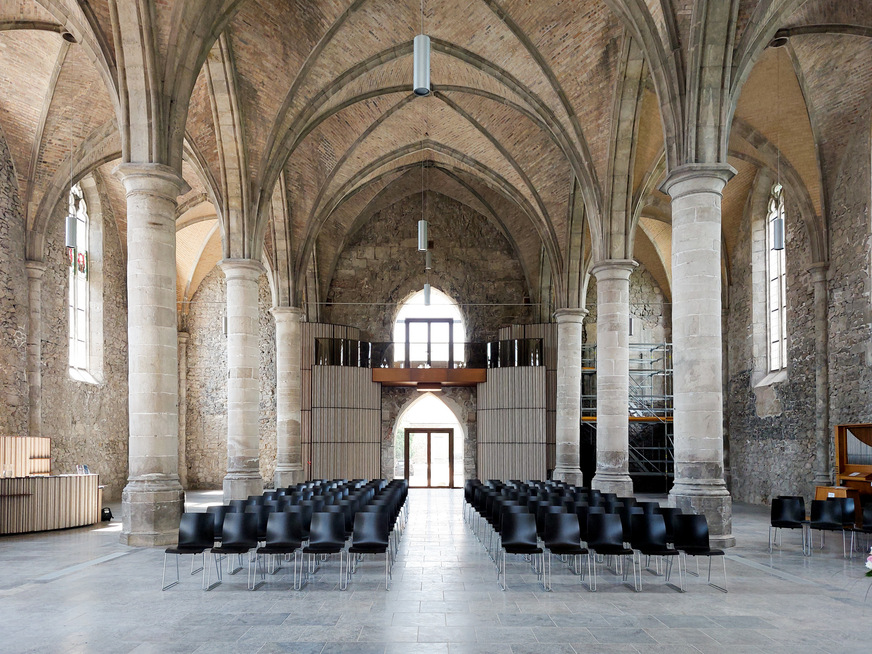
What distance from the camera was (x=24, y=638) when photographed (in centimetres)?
599

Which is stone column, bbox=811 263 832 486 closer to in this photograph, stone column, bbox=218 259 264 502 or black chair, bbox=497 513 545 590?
black chair, bbox=497 513 545 590

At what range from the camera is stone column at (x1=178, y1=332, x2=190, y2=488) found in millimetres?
26594

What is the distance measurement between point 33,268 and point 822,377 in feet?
58.4

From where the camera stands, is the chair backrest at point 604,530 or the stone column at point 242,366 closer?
the chair backrest at point 604,530

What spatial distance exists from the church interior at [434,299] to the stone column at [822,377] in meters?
0.07

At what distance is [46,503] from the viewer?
1371 centimetres

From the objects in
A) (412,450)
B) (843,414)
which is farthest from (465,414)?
(843,414)

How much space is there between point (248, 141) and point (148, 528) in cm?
852

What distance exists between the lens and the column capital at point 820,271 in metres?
17.0

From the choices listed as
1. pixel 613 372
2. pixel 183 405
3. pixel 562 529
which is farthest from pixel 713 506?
pixel 183 405

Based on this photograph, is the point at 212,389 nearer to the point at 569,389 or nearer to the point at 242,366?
the point at 242,366

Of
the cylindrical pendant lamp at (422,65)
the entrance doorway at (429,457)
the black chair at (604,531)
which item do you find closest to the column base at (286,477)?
the entrance doorway at (429,457)

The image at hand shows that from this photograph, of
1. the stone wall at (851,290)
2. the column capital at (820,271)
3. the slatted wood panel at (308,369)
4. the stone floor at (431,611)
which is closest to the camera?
the stone floor at (431,611)

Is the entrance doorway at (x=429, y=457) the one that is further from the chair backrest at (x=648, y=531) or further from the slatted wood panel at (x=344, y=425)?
the chair backrest at (x=648, y=531)
